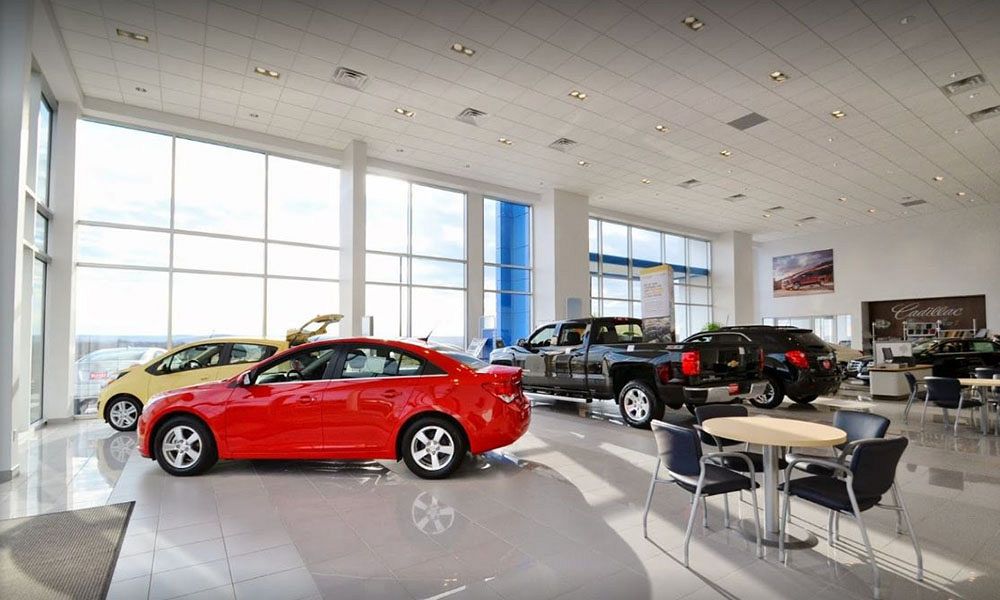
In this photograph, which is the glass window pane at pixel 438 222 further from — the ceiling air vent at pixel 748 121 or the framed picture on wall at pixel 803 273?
the framed picture on wall at pixel 803 273

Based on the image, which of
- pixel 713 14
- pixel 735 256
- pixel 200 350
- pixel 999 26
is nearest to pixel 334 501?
pixel 200 350

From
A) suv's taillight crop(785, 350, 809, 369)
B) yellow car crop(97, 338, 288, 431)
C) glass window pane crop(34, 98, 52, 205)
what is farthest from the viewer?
suv's taillight crop(785, 350, 809, 369)

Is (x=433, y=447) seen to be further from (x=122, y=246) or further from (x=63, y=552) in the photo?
(x=122, y=246)

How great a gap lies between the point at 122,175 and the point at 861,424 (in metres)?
12.3

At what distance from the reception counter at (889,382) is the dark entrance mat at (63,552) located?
11884 mm

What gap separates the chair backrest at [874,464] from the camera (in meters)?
2.73

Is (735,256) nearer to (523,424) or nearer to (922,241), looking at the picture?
(922,241)

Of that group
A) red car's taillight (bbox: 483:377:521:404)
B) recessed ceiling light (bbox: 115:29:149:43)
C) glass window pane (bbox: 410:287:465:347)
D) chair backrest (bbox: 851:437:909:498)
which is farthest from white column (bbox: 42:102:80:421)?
chair backrest (bbox: 851:437:909:498)

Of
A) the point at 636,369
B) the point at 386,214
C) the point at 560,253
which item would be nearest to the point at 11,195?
the point at 636,369

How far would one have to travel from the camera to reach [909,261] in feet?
63.9

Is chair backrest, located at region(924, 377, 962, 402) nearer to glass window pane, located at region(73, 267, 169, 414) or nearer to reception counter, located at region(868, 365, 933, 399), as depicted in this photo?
reception counter, located at region(868, 365, 933, 399)

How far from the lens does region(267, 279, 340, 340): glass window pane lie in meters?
11.7

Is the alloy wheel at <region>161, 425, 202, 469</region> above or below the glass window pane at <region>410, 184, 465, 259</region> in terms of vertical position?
below

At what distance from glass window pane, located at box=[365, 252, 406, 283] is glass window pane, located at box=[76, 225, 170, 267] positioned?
445cm
